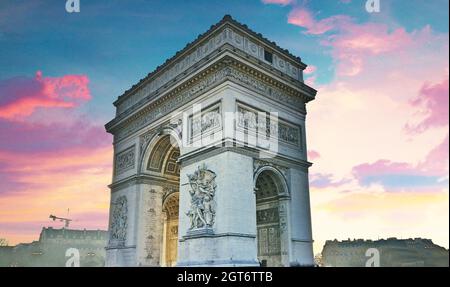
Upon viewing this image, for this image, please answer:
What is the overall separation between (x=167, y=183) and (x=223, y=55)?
31.1 feet

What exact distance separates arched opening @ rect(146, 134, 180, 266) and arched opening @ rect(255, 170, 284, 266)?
5390 mm

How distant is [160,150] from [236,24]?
8592mm

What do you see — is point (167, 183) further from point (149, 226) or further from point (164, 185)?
point (149, 226)

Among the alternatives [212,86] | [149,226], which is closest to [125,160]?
[149,226]

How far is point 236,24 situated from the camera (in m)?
18.6

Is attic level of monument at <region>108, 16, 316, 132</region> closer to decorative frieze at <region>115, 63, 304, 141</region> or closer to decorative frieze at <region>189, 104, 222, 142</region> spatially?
decorative frieze at <region>115, 63, 304, 141</region>

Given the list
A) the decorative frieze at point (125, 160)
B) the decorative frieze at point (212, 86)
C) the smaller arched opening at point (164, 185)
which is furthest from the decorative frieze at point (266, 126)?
the decorative frieze at point (125, 160)

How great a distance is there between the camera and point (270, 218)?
19.4 metres

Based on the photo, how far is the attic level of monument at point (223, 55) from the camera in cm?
1827

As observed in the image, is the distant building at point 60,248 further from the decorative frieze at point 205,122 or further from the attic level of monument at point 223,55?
the decorative frieze at point 205,122
